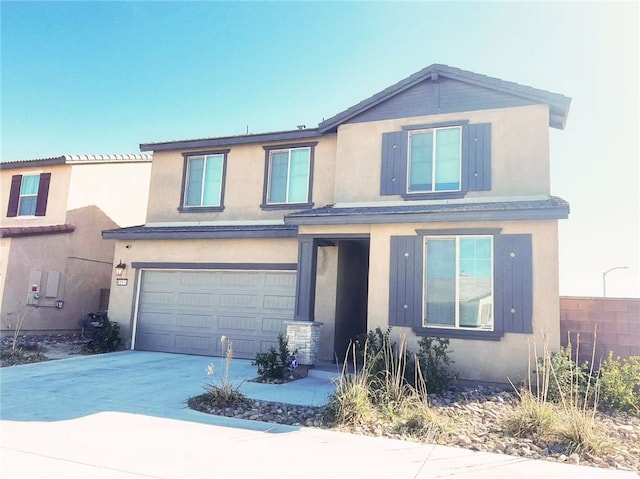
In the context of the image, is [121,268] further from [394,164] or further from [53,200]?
[394,164]

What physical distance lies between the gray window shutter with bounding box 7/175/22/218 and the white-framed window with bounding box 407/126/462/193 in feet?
48.2

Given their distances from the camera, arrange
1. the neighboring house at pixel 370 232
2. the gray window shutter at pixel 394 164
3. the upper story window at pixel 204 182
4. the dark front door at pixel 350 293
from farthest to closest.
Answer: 1. the upper story window at pixel 204 182
2. the dark front door at pixel 350 293
3. the gray window shutter at pixel 394 164
4. the neighboring house at pixel 370 232

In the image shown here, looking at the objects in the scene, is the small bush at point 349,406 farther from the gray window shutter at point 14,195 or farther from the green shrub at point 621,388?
the gray window shutter at point 14,195

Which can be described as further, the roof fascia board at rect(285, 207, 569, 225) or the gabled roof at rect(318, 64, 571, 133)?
the gabled roof at rect(318, 64, 571, 133)

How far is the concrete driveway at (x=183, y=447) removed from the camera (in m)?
4.70

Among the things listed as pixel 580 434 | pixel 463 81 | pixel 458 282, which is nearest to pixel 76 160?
pixel 463 81

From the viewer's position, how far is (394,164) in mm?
11055

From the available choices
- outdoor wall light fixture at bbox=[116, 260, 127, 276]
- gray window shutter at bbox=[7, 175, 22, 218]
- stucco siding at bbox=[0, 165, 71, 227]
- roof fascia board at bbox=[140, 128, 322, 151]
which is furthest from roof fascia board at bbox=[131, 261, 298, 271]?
gray window shutter at bbox=[7, 175, 22, 218]

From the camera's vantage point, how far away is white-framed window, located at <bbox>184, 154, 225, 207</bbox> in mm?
13828

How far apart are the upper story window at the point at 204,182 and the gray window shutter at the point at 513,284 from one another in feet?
25.6

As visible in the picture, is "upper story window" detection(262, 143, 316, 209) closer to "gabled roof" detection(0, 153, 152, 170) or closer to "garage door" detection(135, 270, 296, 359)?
"garage door" detection(135, 270, 296, 359)

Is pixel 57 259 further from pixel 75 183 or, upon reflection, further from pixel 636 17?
pixel 636 17

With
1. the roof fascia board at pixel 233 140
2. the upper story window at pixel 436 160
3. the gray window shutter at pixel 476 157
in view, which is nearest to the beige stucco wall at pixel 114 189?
the roof fascia board at pixel 233 140

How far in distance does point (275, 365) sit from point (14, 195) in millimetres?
14027
